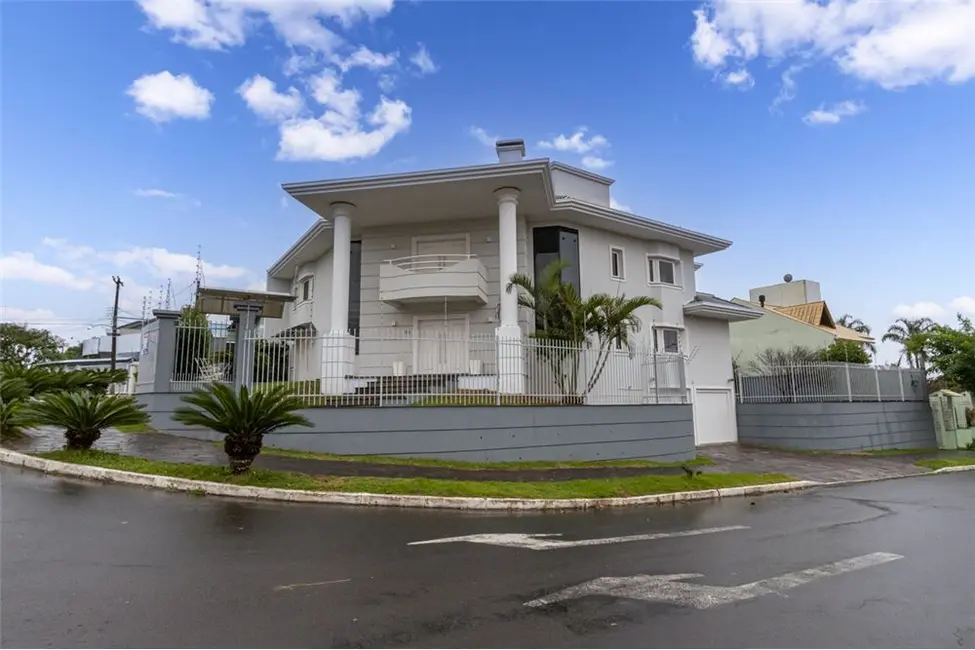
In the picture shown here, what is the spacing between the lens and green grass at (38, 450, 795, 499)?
30.3ft

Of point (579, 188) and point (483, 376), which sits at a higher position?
point (579, 188)

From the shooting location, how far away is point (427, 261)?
18.7m

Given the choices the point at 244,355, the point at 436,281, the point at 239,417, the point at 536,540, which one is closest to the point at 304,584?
the point at 536,540

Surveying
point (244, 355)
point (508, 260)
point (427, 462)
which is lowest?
point (427, 462)

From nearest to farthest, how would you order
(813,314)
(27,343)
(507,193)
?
(507,193)
(813,314)
(27,343)

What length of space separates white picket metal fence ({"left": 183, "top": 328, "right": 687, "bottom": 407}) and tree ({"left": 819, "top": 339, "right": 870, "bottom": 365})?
1645 cm

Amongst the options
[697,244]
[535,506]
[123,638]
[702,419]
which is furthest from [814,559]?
[697,244]

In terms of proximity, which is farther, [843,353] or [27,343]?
[27,343]

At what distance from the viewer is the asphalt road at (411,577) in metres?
3.76

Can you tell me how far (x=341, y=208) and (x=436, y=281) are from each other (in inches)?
135

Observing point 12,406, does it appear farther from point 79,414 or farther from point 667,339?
point 667,339

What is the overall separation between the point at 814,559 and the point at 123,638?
20.0 feet

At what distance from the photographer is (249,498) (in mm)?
8773

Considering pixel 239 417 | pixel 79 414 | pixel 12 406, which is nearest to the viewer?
pixel 239 417
